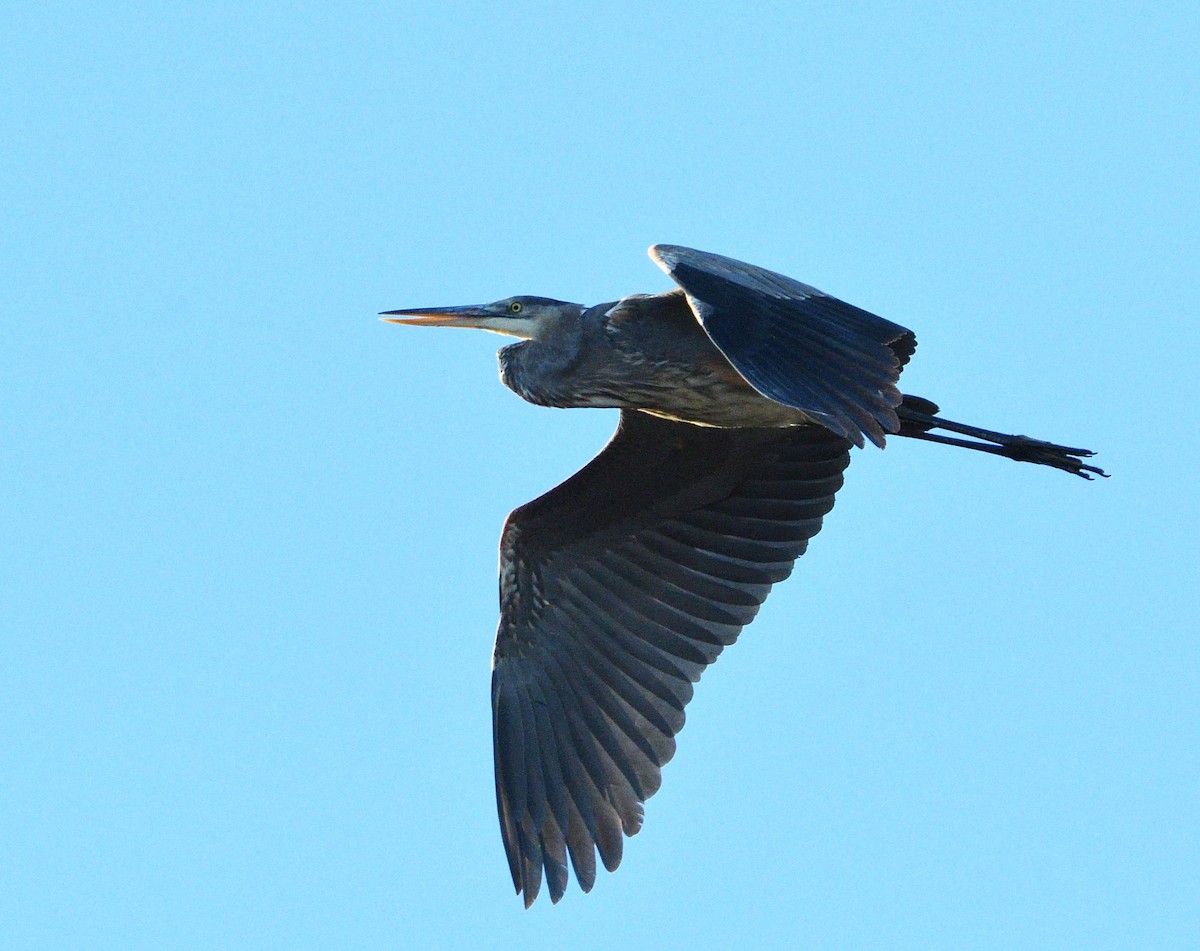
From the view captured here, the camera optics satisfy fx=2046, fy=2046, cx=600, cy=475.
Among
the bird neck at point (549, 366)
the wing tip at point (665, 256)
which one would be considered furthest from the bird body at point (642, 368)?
the wing tip at point (665, 256)

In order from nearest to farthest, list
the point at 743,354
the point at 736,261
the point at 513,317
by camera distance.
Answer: the point at 743,354
the point at 736,261
the point at 513,317

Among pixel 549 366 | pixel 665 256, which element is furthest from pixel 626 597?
pixel 665 256

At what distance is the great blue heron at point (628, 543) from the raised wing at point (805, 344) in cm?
50

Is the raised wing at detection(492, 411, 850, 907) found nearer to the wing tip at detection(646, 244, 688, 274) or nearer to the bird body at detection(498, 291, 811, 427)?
the bird body at detection(498, 291, 811, 427)

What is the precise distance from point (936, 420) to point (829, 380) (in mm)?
2160

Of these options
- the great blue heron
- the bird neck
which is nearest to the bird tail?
the great blue heron

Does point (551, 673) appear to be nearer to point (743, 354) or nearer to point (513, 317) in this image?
point (513, 317)

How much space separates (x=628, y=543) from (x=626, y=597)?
0.91 ft

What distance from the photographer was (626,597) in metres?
9.97

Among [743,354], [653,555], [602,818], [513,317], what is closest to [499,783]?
[602,818]

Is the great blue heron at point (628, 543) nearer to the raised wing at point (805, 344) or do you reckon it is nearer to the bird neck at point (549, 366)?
the bird neck at point (549, 366)

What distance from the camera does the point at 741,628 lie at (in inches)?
387

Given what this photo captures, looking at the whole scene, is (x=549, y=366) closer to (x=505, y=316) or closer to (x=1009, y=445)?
(x=505, y=316)

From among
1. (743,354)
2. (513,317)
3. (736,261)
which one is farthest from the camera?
(513,317)
